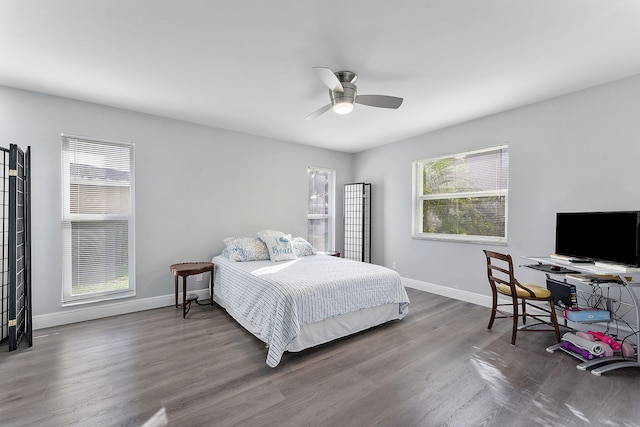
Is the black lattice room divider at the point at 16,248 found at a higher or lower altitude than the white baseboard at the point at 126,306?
higher

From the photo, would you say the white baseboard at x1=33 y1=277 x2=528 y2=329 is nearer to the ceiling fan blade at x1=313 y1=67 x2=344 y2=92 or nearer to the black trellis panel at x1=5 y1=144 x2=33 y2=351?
the black trellis panel at x1=5 y1=144 x2=33 y2=351

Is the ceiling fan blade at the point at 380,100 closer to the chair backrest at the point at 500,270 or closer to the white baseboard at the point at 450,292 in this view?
the chair backrest at the point at 500,270

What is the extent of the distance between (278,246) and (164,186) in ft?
5.71

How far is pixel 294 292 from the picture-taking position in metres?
2.47

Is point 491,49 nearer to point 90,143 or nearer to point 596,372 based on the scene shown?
point 596,372

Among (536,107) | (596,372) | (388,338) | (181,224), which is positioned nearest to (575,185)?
(536,107)

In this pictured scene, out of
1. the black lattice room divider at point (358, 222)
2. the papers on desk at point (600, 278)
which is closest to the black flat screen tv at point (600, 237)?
the papers on desk at point (600, 278)

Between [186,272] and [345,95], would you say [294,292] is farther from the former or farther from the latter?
[345,95]

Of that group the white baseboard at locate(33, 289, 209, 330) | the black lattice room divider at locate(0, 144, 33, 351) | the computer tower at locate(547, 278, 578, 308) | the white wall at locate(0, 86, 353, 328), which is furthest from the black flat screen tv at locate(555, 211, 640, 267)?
the black lattice room divider at locate(0, 144, 33, 351)

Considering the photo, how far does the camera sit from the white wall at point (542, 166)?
8.86 ft

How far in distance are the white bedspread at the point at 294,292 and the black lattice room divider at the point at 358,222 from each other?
166 centimetres

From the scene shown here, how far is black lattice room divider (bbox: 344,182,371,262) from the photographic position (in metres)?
5.27

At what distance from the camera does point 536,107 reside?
3.27 metres

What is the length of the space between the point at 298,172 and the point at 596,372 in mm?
4342
